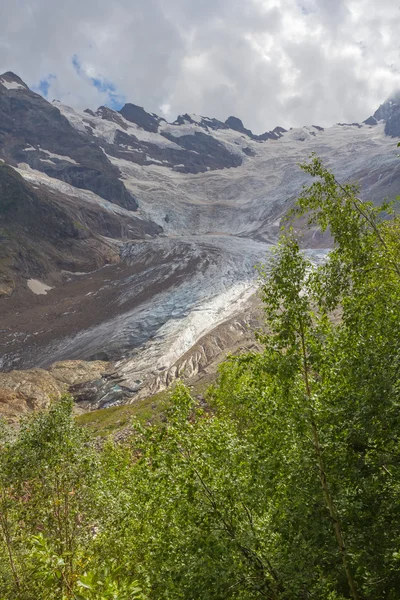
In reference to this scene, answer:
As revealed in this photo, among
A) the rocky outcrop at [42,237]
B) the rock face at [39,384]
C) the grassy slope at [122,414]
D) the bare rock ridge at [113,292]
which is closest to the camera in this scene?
the grassy slope at [122,414]

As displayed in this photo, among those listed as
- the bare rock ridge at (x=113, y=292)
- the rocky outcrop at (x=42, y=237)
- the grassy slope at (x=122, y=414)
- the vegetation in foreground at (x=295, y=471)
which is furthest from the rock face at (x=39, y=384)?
the rocky outcrop at (x=42, y=237)

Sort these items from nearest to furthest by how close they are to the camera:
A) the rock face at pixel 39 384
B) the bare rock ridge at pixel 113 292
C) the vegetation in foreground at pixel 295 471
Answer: the vegetation in foreground at pixel 295 471
the rock face at pixel 39 384
the bare rock ridge at pixel 113 292

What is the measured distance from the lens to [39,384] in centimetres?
6406

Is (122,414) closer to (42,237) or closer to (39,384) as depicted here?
(39,384)

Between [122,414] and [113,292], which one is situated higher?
[113,292]

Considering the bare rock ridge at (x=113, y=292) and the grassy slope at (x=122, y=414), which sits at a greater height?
the bare rock ridge at (x=113, y=292)

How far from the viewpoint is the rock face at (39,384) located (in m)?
56.7

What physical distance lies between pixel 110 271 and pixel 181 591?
449 feet

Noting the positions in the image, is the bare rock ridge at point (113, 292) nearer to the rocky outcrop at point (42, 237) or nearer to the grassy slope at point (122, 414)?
the rocky outcrop at point (42, 237)

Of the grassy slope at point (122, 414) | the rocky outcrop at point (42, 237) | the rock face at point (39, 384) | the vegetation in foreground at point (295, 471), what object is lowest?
the grassy slope at point (122, 414)

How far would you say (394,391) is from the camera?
745 cm

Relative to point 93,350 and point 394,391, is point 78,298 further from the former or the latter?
point 394,391

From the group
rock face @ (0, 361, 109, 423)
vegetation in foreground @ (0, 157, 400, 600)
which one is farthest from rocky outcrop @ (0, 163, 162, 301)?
vegetation in foreground @ (0, 157, 400, 600)

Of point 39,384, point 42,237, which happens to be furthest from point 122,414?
point 42,237
